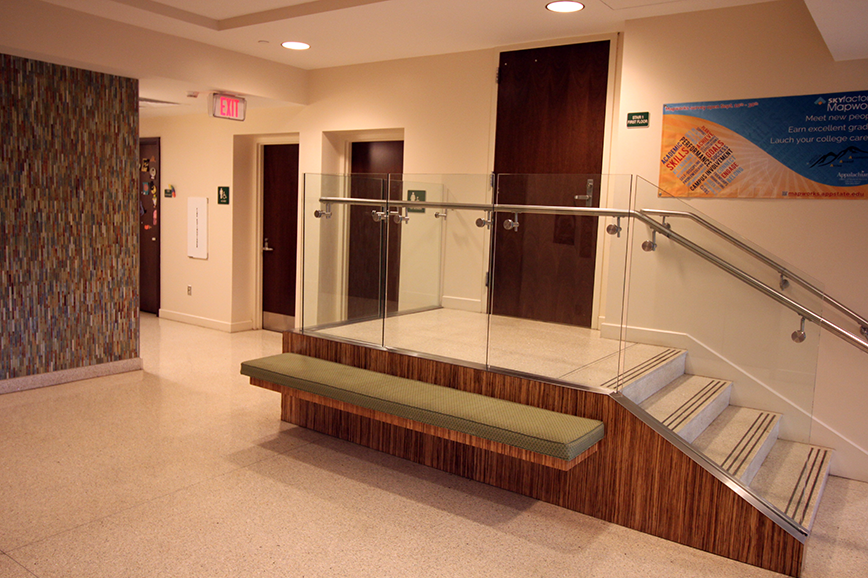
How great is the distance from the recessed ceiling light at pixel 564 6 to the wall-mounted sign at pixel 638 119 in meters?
0.78

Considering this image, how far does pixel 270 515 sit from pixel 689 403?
6.82 ft

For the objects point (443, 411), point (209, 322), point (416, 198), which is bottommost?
point (209, 322)

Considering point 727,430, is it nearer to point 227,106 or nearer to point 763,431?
point 763,431

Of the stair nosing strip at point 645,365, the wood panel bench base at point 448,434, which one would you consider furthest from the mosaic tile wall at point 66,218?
the stair nosing strip at point 645,365

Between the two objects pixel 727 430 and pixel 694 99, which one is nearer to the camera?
pixel 727 430

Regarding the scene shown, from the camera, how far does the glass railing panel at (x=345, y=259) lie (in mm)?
3885

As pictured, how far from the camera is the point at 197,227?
7371 millimetres

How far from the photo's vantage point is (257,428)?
4.20m

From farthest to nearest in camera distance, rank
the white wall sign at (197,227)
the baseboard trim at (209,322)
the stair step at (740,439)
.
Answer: the white wall sign at (197,227), the baseboard trim at (209,322), the stair step at (740,439)

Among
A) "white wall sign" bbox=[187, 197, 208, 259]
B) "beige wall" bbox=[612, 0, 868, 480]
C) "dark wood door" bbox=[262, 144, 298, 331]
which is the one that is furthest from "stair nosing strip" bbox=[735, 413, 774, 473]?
"white wall sign" bbox=[187, 197, 208, 259]

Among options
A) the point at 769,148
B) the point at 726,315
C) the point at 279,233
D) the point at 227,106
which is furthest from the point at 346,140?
the point at 726,315

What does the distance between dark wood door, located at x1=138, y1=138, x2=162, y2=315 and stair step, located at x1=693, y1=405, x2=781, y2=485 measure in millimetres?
6942

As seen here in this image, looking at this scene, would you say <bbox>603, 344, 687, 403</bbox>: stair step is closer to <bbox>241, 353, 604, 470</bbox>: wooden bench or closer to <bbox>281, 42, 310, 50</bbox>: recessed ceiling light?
<bbox>241, 353, 604, 470</bbox>: wooden bench

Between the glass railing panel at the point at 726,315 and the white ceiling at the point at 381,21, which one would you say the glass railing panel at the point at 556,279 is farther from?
Answer: the white ceiling at the point at 381,21
